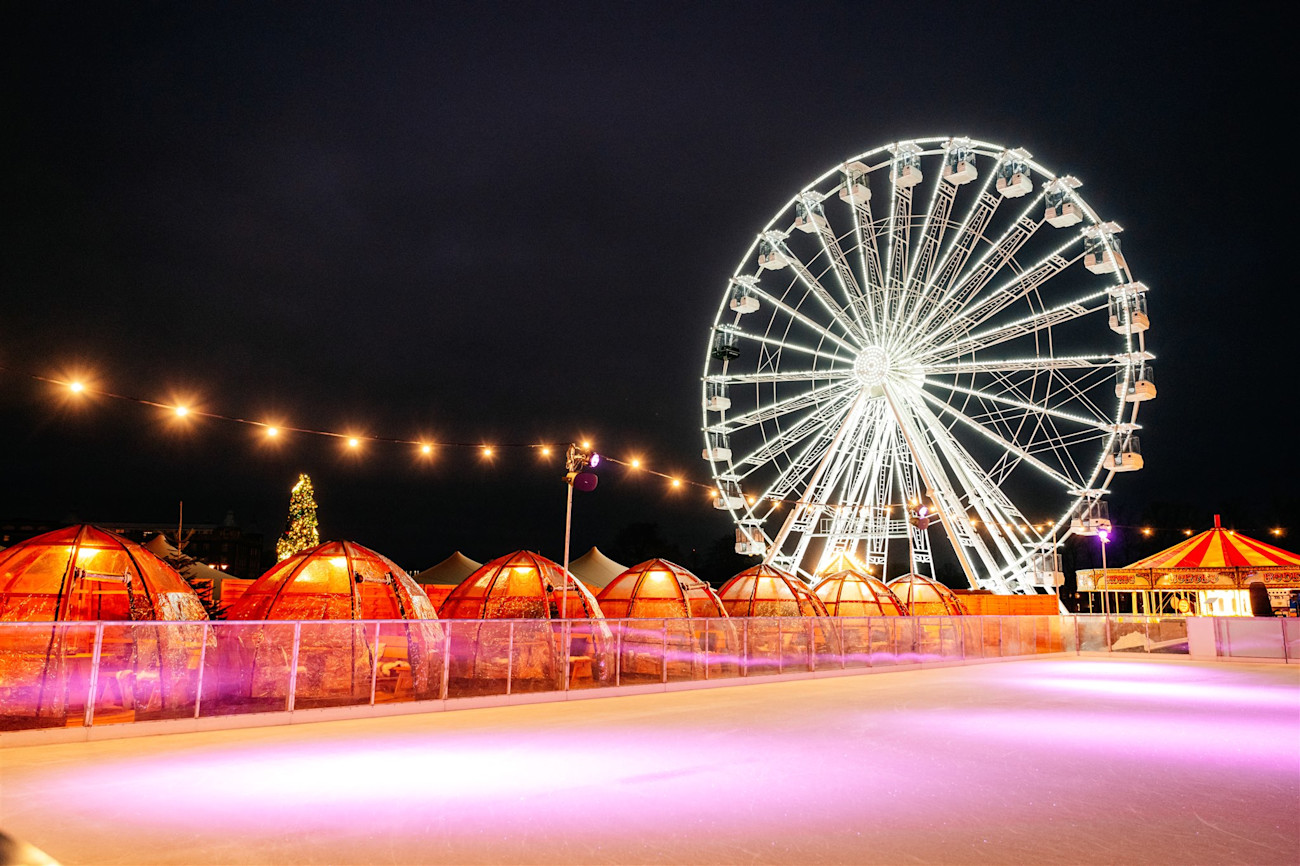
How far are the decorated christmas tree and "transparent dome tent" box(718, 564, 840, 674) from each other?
877 inches

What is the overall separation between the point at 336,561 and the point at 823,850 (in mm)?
10751

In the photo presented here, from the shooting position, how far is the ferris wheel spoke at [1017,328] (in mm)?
25766

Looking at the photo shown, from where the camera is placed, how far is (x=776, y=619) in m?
18.4

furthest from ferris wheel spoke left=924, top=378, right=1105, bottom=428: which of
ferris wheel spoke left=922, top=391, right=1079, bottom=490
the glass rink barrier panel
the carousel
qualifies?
the glass rink barrier panel

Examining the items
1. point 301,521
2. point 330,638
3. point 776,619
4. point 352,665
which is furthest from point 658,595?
point 301,521

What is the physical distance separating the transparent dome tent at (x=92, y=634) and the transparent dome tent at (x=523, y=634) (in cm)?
364

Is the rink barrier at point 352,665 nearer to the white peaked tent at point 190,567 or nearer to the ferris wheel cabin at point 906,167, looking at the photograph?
the white peaked tent at point 190,567

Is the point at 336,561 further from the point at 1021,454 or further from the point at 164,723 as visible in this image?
the point at 1021,454

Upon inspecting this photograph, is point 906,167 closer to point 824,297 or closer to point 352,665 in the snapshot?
point 824,297

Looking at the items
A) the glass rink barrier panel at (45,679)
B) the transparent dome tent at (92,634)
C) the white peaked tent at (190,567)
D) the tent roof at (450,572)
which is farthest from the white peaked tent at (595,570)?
the glass rink barrier panel at (45,679)

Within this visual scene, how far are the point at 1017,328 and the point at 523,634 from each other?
1908 cm

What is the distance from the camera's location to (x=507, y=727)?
11.2 metres

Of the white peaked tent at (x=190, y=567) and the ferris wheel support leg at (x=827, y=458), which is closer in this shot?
the white peaked tent at (x=190, y=567)

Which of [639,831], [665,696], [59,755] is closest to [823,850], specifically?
[639,831]
